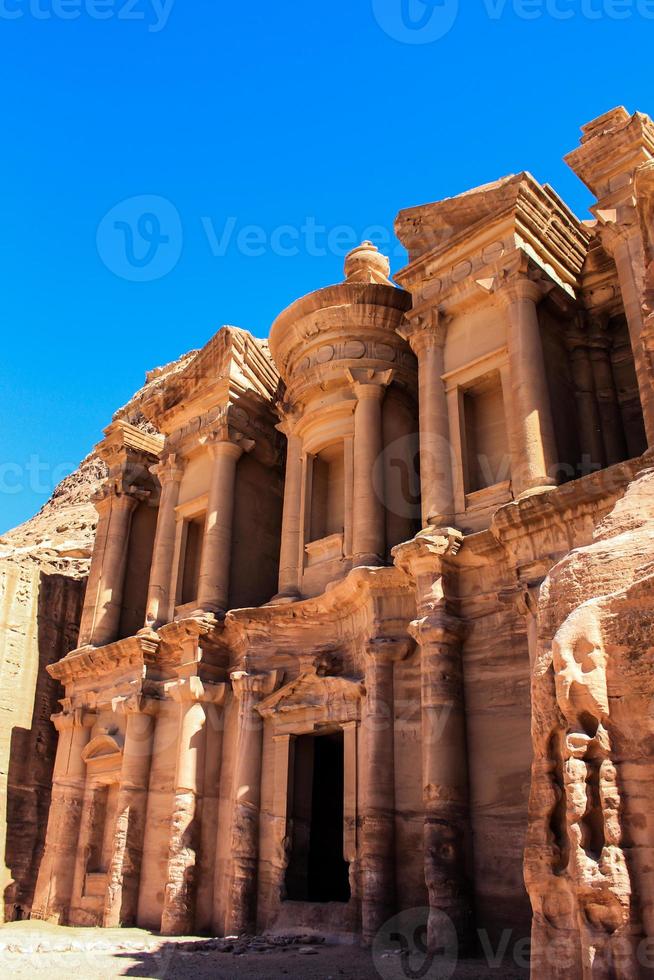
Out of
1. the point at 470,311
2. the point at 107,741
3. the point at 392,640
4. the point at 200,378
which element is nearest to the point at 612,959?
the point at 392,640

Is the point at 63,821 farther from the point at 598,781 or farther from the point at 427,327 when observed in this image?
the point at 598,781

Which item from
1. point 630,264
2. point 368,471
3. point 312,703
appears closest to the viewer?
A: point 630,264

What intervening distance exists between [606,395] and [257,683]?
787cm

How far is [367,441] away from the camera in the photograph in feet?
50.7

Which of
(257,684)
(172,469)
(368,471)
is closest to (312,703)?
(257,684)

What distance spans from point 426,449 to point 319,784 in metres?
7.24

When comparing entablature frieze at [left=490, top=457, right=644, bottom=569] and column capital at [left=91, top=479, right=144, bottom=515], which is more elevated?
column capital at [left=91, top=479, right=144, bottom=515]

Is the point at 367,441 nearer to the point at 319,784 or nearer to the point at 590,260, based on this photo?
the point at 590,260

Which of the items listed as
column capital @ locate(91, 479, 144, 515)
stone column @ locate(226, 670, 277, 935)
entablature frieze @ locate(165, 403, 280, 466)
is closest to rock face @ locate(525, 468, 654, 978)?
stone column @ locate(226, 670, 277, 935)

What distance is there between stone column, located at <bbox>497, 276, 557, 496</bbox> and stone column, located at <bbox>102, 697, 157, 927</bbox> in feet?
30.5

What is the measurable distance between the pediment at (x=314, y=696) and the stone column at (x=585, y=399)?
207 inches

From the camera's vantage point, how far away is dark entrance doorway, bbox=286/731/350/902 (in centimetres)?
1379

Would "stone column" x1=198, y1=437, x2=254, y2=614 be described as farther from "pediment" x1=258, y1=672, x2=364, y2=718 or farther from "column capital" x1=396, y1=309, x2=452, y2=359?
"column capital" x1=396, y1=309, x2=452, y2=359

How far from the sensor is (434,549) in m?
12.1
